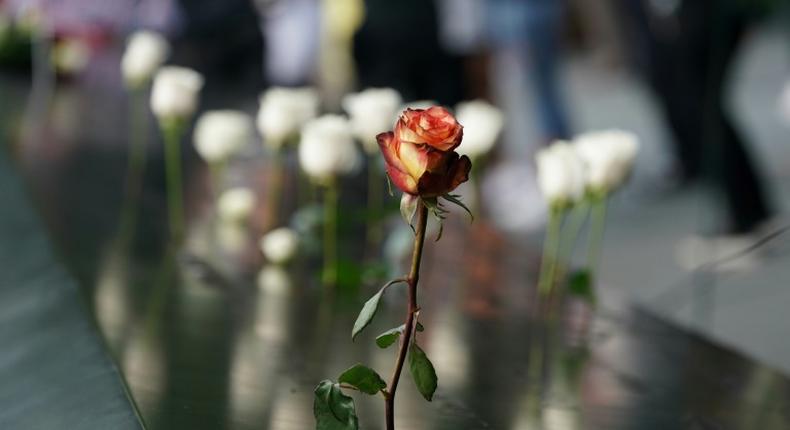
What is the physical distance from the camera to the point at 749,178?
3.43m

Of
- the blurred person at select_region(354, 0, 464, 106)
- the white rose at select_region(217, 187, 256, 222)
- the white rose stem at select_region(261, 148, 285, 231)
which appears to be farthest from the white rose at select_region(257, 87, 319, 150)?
the blurred person at select_region(354, 0, 464, 106)

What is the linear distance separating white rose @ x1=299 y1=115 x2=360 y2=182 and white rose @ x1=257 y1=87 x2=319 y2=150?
26 centimetres

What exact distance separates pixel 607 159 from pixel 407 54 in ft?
13.5

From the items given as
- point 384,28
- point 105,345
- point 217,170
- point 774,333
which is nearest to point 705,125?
point 774,333

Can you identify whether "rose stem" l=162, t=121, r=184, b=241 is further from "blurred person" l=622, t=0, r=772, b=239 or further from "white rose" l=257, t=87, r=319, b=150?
"blurred person" l=622, t=0, r=772, b=239

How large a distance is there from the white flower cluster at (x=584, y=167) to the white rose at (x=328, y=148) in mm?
265

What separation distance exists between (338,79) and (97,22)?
107 cm

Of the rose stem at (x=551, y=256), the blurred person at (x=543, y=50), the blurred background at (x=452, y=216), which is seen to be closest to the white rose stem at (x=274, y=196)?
the blurred background at (x=452, y=216)

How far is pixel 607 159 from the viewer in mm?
2012

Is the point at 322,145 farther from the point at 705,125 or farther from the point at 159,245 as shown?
the point at 705,125

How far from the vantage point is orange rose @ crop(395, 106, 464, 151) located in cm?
109

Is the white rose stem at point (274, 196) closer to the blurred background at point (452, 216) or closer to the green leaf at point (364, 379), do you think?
the blurred background at point (452, 216)

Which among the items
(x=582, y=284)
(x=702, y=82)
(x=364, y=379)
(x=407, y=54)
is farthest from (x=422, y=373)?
(x=407, y=54)

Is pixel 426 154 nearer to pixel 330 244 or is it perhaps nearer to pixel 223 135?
pixel 330 244
